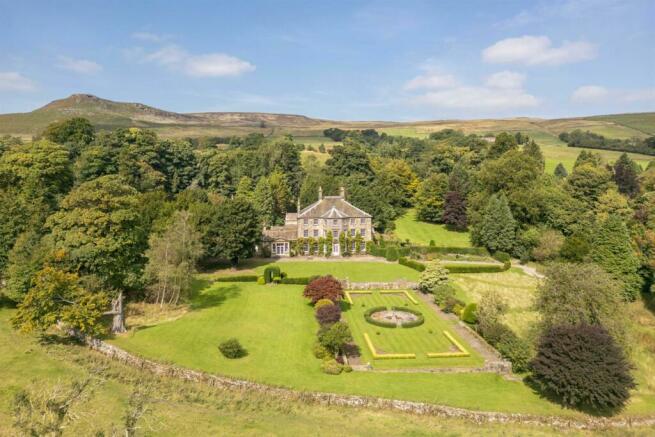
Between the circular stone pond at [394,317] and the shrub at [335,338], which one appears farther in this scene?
the circular stone pond at [394,317]

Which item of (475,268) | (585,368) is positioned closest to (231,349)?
(585,368)

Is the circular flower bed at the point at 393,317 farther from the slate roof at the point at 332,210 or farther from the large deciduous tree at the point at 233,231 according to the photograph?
the slate roof at the point at 332,210

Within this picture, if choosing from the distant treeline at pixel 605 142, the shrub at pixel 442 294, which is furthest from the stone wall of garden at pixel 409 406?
the distant treeline at pixel 605 142

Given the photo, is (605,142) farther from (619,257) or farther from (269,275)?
(269,275)

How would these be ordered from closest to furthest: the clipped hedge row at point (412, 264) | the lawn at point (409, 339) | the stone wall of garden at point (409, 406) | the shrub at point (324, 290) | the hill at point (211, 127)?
1. the stone wall of garden at point (409, 406)
2. the lawn at point (409, 339)
3. the shrub at point (324, 290)
4. the clipped hedge row at point (412, 264)
5. the hill at point (211, 127)

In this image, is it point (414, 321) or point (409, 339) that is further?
point (414, 321)

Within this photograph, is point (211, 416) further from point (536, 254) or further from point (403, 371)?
point (536, 254)
